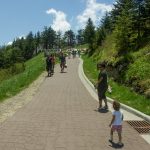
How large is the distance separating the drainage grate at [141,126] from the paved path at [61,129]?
212 millimetres

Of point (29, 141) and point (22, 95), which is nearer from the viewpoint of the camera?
point (29, 141)

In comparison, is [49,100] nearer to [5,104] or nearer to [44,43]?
[5,104]

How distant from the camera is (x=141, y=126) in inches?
516

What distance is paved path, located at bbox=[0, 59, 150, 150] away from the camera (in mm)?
10508

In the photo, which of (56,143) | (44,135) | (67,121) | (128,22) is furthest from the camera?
(128,22)

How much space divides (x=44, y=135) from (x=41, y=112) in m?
4.13

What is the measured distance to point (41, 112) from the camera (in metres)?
15.6

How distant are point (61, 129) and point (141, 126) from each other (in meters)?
2.58

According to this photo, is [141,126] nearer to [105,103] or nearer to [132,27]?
[105,103]

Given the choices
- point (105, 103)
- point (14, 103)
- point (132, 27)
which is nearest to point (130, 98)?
point (105, 103)

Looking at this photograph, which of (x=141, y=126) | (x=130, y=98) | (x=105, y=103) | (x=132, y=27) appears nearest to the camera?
(x=141, y=126)

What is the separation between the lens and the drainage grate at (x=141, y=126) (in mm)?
12625

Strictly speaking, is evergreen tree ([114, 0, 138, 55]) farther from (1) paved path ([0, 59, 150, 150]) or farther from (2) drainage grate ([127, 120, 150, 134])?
(2) drainage grate ([127, 120, 150, 134])

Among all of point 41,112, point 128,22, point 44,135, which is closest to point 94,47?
point 128,22
